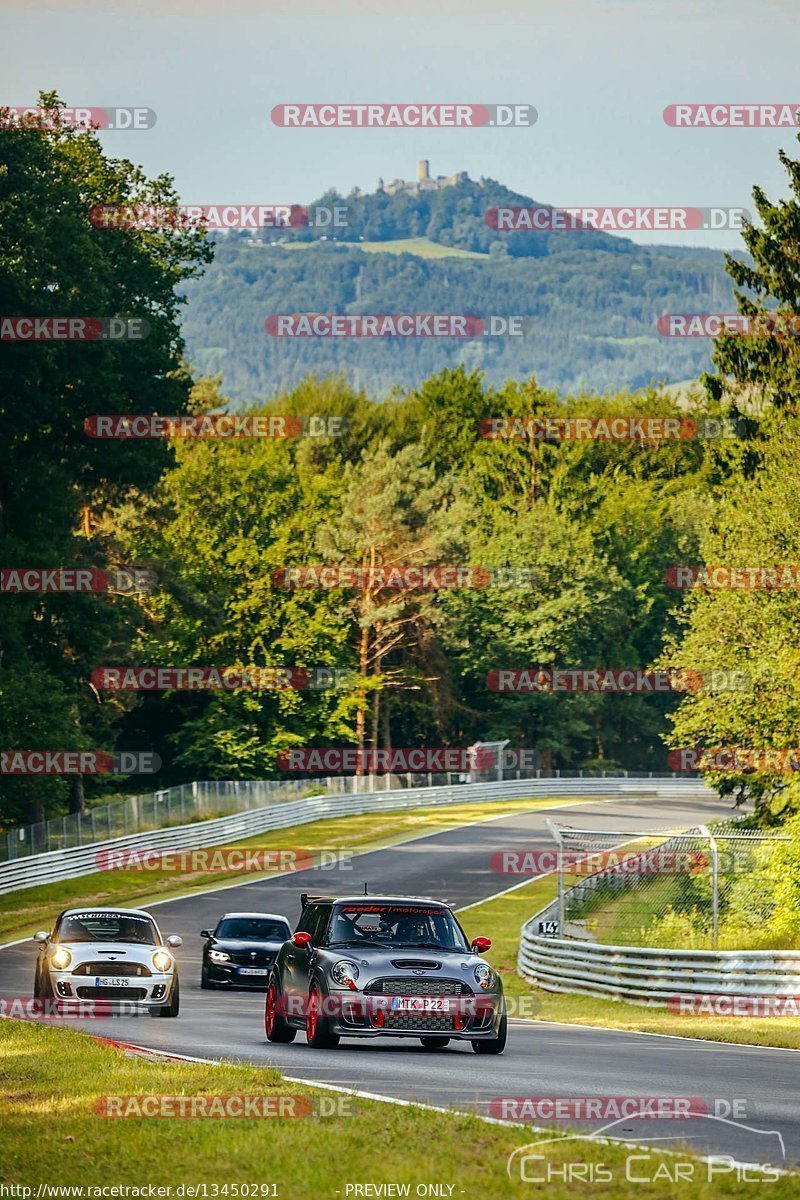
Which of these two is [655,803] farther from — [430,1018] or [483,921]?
[430,1018]

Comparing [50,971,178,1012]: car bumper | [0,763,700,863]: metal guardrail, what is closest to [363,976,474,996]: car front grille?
[50,971,178,1012]: car bumper

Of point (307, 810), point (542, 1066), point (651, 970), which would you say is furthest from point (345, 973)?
point (307, 810)

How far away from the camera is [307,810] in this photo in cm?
6912

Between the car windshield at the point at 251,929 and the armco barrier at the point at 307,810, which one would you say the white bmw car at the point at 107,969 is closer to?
the car windshield at the point at 251,929

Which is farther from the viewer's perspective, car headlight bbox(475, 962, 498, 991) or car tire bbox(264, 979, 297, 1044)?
car tire bbox(264, 979, 297, 1044)

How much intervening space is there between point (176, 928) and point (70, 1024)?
832 inches

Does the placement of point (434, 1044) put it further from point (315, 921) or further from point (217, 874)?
point (217, 874)

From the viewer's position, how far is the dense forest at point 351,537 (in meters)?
47.6

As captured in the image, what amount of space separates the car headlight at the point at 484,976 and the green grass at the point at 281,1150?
4094 mm

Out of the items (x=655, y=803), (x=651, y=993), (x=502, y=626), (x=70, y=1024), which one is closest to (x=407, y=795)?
(x=655, y=803)

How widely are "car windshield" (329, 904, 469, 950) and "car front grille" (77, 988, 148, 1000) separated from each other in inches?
213

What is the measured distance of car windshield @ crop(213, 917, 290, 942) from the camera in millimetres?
31547

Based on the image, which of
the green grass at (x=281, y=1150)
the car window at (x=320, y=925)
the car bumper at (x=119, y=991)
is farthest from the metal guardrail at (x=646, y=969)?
the green grass at (x=281, y=1150)

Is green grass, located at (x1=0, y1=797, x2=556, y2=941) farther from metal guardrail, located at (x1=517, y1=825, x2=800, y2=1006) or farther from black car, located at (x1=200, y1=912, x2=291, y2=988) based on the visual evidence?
metal guardrail, located at (x1=517, y1=825, x2=800, y2=1006)
